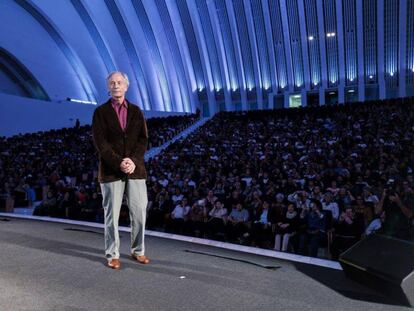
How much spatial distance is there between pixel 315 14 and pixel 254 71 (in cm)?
643

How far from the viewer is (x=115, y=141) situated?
2.93 m

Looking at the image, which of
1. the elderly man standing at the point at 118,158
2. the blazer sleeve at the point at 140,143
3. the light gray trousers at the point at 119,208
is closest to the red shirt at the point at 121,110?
the elderly man standing at the point at 118,158

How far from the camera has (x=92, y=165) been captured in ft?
41.7

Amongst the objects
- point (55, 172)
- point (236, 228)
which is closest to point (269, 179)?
point (236, 228)

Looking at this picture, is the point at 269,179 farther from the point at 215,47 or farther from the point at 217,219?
the point at 215,47

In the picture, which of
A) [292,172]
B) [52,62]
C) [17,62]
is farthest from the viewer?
[52,62]

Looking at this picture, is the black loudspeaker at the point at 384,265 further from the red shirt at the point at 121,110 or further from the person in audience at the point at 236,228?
the person in audience at the point at 236,228

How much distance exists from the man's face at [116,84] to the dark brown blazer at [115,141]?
0.11 m

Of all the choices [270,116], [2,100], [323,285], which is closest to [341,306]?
[323,285]

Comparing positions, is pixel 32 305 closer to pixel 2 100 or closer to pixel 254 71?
pixel 2 100

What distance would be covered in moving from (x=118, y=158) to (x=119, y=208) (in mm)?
423

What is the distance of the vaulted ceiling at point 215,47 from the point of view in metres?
26.6

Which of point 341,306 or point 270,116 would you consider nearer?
point 341,306

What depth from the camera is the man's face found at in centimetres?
287
